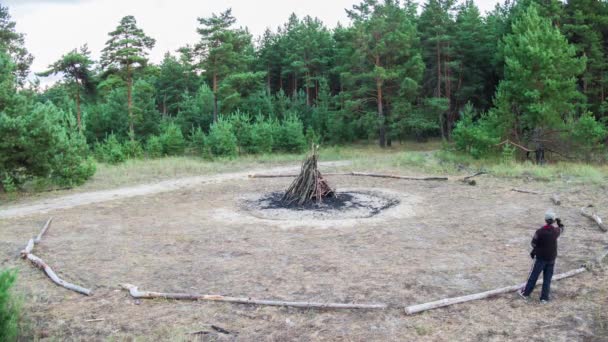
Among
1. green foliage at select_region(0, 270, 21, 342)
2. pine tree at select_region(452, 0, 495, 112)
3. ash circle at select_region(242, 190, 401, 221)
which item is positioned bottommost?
ash circle at select_region(242, 190, 401, 221)

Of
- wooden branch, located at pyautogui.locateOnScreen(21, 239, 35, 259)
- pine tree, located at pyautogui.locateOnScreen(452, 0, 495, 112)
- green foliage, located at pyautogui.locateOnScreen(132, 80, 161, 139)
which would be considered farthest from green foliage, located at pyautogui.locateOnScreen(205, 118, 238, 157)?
pine tree, located at pyautogui.locateOnScreen(452, 0, 495, 112)

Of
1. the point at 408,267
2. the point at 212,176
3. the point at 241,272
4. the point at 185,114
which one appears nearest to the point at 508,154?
the point at 212,176

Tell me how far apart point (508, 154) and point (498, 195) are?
6.55 meters

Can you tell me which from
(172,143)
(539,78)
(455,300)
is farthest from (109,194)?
(539,78)

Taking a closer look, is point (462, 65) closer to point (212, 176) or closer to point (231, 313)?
point (212, 176)

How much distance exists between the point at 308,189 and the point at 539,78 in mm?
12614

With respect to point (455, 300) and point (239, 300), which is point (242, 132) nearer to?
point (239, 300)

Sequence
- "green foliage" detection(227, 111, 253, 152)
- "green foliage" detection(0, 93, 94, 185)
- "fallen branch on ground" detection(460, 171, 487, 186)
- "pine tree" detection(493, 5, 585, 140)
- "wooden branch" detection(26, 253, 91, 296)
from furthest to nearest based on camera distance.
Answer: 1. "green foliage" detection(227, 111, 253, 152)
2. "pine tree" detection(493, 5, 585, 140)
3. "fallen branch on ground" detection(460, 171, 487, 186)
4. "green foliage" detection(0, 93, 94, 185)
5. "wooden branch" detection(26, 253, 91, 296)

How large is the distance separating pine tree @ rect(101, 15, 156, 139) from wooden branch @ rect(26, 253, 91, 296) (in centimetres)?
2156

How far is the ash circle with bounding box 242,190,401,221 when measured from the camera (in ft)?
41.3

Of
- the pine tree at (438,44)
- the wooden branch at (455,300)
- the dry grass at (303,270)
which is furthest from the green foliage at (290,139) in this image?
the wooden branch at (455,300)

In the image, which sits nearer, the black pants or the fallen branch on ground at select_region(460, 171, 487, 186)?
the black pants

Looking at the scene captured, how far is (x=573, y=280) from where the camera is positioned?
24.4 ft

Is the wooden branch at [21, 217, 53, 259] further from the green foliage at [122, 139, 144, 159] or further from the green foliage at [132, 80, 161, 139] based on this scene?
the green foliage at [132, 80, 161, 139]
